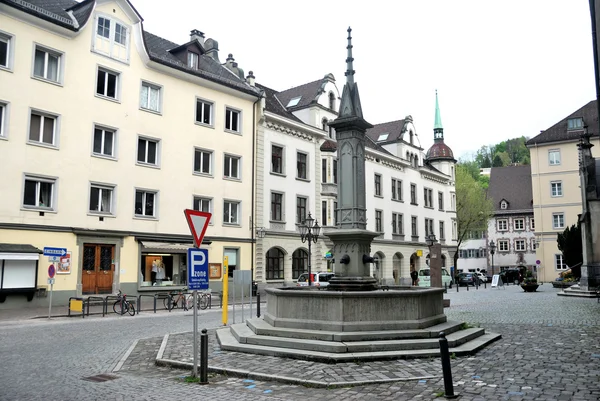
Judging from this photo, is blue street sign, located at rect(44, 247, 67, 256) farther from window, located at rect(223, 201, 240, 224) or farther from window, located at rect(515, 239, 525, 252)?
window, located at rect(515, 239, 525, 252)

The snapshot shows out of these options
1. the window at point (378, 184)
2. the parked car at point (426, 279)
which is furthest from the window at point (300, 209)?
the window at point (378, 184)

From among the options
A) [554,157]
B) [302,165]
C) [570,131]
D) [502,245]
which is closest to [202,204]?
[302,165]

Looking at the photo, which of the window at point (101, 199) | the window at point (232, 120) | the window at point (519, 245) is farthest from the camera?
the window at point (519, 245)

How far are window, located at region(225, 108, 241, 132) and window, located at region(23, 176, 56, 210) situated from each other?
1201 cm

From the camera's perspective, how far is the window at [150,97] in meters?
28.3

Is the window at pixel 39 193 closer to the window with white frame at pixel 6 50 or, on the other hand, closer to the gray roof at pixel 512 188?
the window with white frame at pixel 6 50

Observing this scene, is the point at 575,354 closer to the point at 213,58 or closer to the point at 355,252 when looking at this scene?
the point at 355,252

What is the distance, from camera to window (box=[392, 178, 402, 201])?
161 ft

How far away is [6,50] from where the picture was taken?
894 inches

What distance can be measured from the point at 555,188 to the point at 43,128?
52.4 m

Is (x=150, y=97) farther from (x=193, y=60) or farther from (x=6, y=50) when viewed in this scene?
(x=6, y=50)

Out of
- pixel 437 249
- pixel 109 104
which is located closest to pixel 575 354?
pixel 437 249

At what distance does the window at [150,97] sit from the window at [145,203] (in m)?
4.73

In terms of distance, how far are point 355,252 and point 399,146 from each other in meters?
39.8
